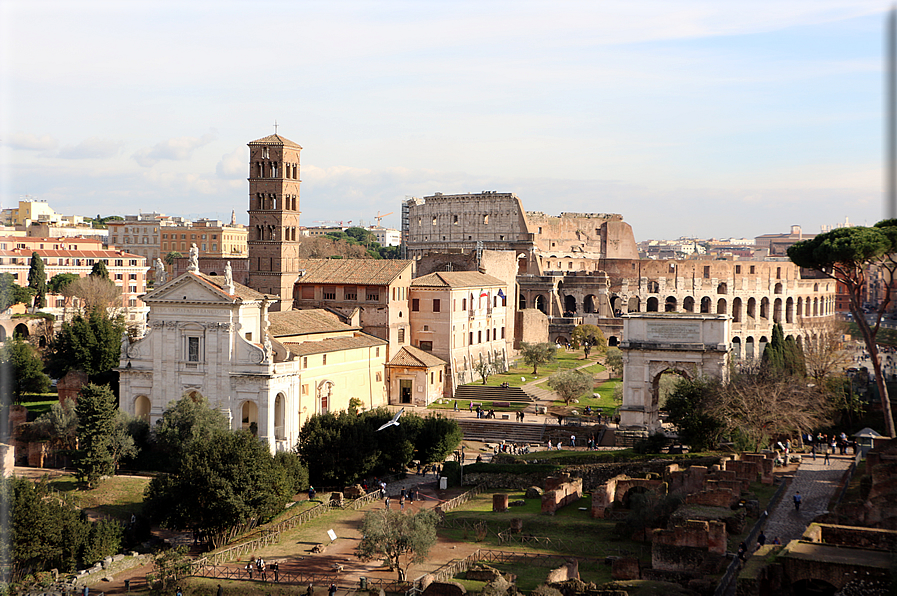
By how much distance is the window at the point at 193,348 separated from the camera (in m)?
42.8

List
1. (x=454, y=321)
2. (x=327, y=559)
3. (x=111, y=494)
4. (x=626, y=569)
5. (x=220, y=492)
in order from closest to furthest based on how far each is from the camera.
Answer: (x=626, y=569)
(x=327, y=559)
(x=220, y=492)
(x=111, y=494)
(x=454, y=321)

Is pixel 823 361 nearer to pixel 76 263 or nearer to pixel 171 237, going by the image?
pixel 76 263

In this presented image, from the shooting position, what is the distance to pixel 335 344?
47.8m

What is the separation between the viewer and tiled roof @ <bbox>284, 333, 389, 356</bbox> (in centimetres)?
4438

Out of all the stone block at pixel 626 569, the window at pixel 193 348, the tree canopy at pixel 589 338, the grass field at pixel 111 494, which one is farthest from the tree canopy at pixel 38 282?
the stone block at pixel 626 569

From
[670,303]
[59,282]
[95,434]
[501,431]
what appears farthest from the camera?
[670,303]

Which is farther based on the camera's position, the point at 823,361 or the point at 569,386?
the point at 823,361

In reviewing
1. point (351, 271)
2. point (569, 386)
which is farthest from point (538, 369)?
point (351, 271)

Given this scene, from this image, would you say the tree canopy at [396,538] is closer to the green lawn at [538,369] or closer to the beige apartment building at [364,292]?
the beige apartment building at [364,292]

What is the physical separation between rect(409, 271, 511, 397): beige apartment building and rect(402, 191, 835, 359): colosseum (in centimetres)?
1983

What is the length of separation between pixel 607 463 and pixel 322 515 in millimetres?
12324

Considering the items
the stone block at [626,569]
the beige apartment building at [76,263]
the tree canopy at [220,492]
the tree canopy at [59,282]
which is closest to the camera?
the stone block at [626,569]

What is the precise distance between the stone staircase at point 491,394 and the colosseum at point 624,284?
91.2 feet

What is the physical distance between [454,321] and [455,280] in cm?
327
